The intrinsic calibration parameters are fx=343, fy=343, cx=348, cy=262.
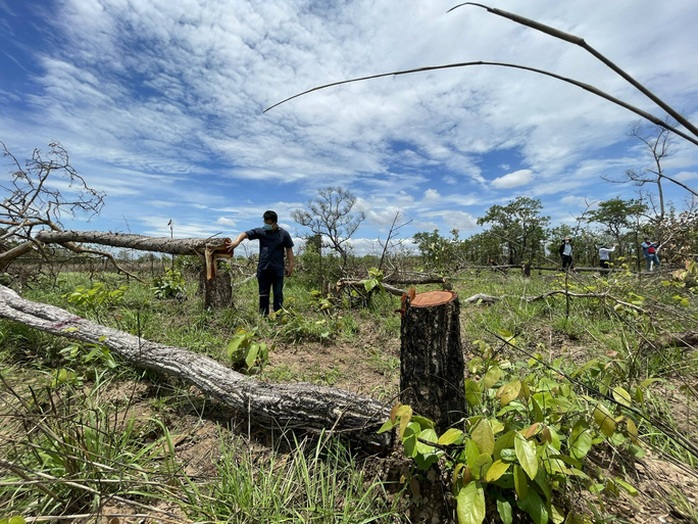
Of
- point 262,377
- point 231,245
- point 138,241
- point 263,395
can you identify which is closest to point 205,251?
point 231,245

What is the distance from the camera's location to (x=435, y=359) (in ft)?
5.88

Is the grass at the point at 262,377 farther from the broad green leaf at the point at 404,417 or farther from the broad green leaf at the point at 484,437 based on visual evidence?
the broad green leaf at the point at 404,417

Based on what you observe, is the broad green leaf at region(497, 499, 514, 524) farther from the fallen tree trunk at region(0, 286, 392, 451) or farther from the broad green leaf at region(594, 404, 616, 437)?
the fallen tree trunk at region(0, 286, 392, 451)

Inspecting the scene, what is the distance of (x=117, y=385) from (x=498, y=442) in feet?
9.93

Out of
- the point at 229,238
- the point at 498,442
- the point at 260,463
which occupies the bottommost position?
the point at 260,463

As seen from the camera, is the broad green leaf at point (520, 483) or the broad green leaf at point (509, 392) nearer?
the broad green leaf at point (520, 483)

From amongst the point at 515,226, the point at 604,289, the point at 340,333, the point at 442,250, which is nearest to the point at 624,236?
the point at 515,226

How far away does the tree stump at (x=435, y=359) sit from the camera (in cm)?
179

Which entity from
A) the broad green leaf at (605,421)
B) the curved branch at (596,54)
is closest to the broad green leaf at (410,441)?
the broad green leaf at (605,421)

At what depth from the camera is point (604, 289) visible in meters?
4.60

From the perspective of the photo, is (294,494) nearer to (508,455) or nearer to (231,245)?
(508,455)

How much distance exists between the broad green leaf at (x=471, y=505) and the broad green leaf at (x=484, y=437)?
0.14 meters

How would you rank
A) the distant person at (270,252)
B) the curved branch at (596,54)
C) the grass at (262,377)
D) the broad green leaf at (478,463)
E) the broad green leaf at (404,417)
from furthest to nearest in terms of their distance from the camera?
the distant person at (270,252) < the grass at (262,377) < the broad green leaf at (404,417) < the broad green leaf at (478,463) < the curved branch at (596,54)

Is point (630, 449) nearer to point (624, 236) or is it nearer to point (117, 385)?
point (117, 385)
